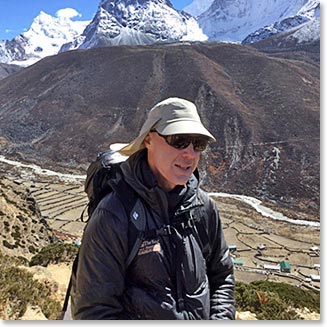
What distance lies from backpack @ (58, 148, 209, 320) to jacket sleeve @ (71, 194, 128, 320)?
0.12 ft

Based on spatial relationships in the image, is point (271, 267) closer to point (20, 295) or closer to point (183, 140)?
point (20, 295)

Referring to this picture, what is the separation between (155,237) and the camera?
6.63 feet

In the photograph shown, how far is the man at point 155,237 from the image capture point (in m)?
1.98

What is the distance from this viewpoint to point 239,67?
88.9 metres

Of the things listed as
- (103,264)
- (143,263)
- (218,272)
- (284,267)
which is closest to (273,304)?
(218,272)

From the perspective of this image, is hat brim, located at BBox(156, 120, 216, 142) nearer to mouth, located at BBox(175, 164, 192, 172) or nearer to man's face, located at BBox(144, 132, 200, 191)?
man's face, located at BBox(144, 132, 200, 191)

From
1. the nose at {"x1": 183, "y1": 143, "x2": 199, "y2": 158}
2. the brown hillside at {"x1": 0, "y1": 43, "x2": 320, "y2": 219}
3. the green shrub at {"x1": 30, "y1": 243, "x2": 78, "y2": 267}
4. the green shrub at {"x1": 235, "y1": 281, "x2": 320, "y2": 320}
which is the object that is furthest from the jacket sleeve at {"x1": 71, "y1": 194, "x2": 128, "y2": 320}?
the brown hillside at {"x1": 0, "y1": 43, "x2": 320, "y2": 219}

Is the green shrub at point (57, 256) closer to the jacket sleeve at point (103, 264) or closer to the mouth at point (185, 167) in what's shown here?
the jacket sleeve at point (103, 264)

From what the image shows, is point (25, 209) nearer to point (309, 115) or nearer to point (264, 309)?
point (264, 309)

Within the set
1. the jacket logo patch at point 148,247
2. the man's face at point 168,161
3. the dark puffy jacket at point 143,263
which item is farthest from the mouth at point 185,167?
the jacket logo patch at point 148,247

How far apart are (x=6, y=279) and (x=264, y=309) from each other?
10.2 feet

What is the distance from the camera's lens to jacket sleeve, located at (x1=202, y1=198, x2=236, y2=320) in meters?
2.27

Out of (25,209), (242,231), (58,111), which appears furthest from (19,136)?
(25,209)

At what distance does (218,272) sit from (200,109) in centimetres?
6908
